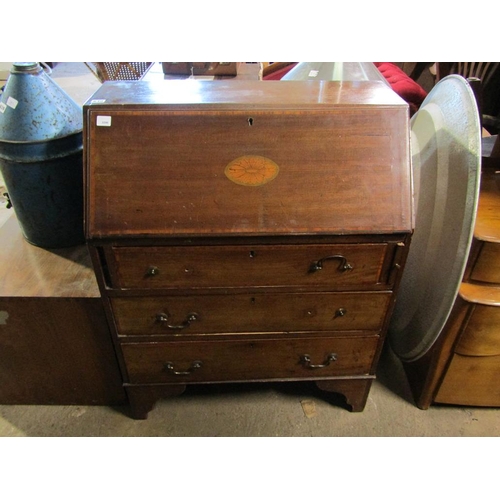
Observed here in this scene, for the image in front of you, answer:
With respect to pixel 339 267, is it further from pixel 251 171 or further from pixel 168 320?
pixel 168 320

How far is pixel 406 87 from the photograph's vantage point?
2115 mm

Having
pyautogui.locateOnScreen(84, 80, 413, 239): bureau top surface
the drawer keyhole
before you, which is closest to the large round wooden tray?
pyautogui.locateOnScreen(84, 80, 413, 239): bureau top surface

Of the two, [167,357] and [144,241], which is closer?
[144,241]

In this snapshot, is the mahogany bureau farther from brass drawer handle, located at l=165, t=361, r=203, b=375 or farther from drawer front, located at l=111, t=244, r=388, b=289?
brass drawer handle, located at l=165, t=361, r=203, b=375

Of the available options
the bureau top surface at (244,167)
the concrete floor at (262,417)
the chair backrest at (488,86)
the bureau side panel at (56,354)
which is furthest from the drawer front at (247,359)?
the chair backrest at (488,86)

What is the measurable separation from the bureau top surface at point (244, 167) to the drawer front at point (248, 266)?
2.7 inches

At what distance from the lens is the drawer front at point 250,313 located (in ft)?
3.83

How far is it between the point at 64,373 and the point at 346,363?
1.07 metres

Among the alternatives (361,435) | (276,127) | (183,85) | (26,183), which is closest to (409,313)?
(361,435)

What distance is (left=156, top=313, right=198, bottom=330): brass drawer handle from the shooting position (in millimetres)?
1182

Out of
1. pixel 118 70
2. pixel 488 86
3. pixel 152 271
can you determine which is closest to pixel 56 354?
pixel 152 271

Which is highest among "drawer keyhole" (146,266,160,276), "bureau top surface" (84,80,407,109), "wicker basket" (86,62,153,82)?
"bureau top surface" (84,80,407,109)

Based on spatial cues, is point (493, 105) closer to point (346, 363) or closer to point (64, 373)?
point (346, 363)

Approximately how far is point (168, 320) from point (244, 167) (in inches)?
21.4
